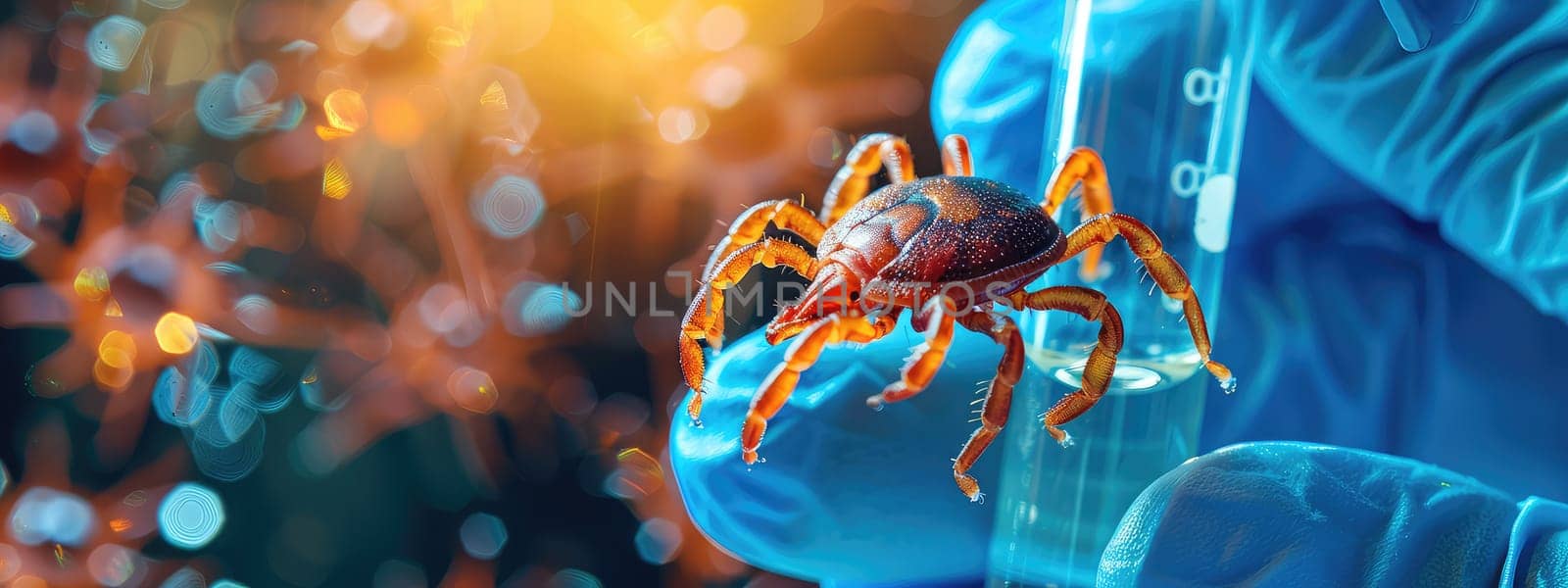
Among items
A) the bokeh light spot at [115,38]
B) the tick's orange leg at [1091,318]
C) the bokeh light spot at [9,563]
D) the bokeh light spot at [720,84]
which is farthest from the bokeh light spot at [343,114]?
the tick's orange leg at [1091,318]

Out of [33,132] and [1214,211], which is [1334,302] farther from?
[33,132]

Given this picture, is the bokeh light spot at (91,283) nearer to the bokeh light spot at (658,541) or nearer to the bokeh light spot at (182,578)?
the bokeh light spot at (182,578)

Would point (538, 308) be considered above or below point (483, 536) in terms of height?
above

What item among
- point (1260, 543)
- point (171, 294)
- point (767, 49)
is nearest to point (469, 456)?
point (171, 294)

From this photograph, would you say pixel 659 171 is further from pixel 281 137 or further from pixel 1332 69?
pixel 1332 69

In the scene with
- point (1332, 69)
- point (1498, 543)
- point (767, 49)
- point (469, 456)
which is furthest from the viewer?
point (469, 456)

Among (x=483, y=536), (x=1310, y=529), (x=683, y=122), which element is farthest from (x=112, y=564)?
(x=1310, y=529)
